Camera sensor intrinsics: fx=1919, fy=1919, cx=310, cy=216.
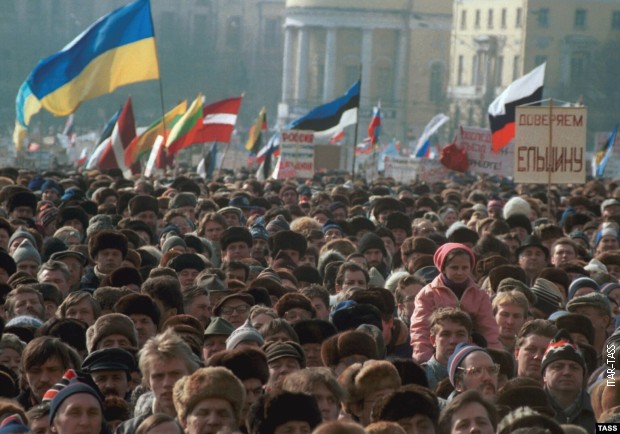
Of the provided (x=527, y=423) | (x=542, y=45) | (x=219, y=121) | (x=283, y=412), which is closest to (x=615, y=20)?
(x=542, y=45)

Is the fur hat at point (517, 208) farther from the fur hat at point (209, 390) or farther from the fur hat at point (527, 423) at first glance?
the fur hat at point (527, 423)

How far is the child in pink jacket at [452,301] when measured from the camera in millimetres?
10500

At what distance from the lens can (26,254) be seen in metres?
13.4

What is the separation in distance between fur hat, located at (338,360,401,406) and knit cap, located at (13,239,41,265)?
5.15m

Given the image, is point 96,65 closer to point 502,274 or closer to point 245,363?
point 502,274

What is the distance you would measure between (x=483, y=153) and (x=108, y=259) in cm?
1334

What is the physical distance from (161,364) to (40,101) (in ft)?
44.2

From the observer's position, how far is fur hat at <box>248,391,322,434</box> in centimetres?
776

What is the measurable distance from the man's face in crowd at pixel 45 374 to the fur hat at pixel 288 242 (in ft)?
18.6

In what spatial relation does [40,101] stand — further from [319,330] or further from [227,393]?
[227,393]

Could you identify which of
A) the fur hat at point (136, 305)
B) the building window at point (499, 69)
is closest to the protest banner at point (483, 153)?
the fur hat at point (136, 305)

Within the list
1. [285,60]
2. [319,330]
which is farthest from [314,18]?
[319,330]

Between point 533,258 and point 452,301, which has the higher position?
point 452,301

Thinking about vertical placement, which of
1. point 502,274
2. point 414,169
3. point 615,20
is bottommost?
point 414,169
